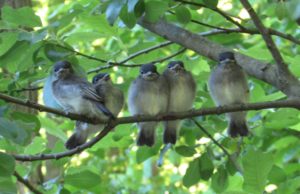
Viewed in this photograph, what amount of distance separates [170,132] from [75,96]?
647 millimetres

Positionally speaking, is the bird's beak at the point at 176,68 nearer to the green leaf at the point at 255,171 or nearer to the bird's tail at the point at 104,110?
the bird's tail at the point at 104,110

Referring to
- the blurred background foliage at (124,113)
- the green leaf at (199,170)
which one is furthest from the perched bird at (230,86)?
the green leaf at (199,170)

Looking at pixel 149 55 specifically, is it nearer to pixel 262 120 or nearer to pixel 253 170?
pixel 262 120

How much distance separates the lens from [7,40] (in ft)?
8.85

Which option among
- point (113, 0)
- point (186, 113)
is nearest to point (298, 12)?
point (113, 0)

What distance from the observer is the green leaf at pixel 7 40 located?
268cm

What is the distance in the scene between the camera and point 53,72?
2812 millimetres

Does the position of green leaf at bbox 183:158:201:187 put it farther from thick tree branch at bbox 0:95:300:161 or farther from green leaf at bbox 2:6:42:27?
green leaf at bbox 2:6:42:27

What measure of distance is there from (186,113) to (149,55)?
3.49ft

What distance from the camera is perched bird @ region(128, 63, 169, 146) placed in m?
2.80

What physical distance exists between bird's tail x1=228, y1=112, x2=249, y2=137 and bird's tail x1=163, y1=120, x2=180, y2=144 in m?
0.30

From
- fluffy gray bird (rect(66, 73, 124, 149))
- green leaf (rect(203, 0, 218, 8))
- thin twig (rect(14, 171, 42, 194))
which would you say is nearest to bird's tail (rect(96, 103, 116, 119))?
fluffy gray bird (rect(66, 73, 124, 149))

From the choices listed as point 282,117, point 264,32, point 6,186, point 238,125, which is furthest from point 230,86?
point 6,186

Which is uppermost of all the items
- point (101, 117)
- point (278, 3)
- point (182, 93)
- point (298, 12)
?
point (278, 3)
